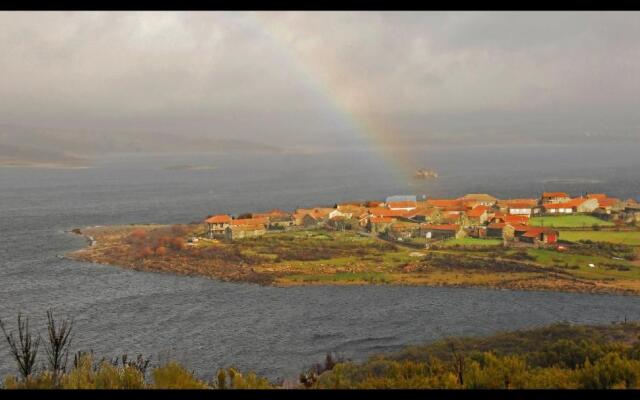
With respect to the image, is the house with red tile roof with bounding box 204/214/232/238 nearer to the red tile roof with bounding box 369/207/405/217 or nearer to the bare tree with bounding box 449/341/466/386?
the red tile roof with bounding box 369/207/405/217

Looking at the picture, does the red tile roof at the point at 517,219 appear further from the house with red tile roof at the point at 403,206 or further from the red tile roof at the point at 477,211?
the house with red tile roof at the point at 403,206

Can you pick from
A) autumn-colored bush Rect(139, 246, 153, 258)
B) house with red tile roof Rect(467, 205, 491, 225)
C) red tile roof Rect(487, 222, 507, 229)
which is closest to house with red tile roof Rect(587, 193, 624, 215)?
house with red tile roof Rect(467, 205, 491, 225)

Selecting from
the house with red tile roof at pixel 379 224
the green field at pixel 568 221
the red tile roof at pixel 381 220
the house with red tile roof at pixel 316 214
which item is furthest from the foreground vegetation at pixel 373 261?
the house with red tile roof at pixel 316 214

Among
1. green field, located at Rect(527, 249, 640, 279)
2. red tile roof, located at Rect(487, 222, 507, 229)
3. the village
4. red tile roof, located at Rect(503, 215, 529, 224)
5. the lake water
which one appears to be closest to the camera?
the lake water

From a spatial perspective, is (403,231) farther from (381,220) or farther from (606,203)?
(606,203)

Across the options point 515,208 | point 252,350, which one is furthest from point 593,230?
point 252,350

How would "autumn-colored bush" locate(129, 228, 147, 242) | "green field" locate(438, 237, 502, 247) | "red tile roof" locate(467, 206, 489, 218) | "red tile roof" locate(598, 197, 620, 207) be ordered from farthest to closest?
"red tile roof" locate(598, 197, 620, 207) < "red tile roof" locate(467, 206, 489, 218) < "autumn-colored bush" locate(129, 228, 147, 242) < "green field" locate(438, 237, 502, 247)
